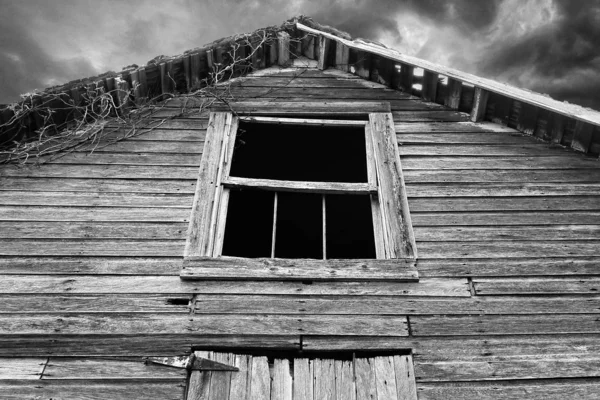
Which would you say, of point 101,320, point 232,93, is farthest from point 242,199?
point 101,320

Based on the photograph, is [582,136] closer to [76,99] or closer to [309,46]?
[309,46]

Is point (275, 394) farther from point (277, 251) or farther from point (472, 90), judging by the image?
point (277, 251)

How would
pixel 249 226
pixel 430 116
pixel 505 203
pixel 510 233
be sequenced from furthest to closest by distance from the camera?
pixel 249 226
pixel 430 116
pixel 505 203
pixel 510 233

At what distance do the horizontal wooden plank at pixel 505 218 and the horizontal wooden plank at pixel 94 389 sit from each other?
7.96 feet

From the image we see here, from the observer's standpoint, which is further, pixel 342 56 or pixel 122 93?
pixel 342 56

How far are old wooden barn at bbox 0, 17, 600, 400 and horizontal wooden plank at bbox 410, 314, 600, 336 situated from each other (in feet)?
0.05

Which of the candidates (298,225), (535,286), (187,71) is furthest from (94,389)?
(298,225)

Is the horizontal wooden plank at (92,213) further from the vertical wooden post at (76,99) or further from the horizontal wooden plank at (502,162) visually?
the horizontal wooden plank at (502,162)

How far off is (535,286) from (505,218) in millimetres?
723

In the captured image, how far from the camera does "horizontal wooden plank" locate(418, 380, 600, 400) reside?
3525 mm

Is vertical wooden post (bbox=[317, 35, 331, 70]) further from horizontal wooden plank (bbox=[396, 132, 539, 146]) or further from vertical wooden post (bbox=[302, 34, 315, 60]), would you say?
horizontal wooden plank (bbox=[396, 132, 539, 146])

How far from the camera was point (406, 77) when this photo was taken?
235 inches

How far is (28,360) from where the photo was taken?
3.66m

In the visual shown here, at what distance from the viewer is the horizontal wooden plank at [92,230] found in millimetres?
4387
